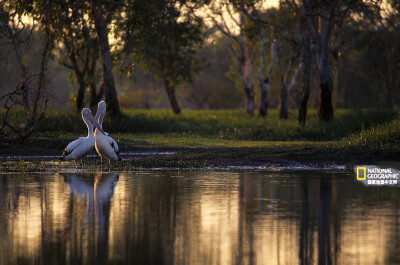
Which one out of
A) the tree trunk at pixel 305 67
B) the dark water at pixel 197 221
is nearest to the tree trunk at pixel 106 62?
the tree trunk at pixel 305 67

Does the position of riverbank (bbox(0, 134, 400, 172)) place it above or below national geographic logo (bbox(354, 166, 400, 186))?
above

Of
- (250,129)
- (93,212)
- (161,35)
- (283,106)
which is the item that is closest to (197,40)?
(161,35)

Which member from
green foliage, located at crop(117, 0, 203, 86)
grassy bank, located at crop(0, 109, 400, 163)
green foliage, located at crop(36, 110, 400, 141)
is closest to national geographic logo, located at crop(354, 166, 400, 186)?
grassy bank, located at crop(0, 109, 400, 163)

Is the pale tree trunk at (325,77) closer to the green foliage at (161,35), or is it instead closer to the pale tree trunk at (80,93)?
the green foliage at (161,35)

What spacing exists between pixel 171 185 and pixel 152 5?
18017 millimetres

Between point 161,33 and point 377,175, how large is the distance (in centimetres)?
2657

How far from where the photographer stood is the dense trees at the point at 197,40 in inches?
1238

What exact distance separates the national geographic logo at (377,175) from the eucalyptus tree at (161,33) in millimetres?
15023

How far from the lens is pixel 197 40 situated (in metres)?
45.4

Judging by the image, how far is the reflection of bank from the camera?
785cm

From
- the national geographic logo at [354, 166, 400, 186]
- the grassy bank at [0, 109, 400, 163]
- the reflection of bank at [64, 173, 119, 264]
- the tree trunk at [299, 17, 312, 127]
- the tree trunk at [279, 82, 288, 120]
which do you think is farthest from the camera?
the tree trunk at [279, 82, 288, 120]

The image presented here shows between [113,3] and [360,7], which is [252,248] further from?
[360,7]

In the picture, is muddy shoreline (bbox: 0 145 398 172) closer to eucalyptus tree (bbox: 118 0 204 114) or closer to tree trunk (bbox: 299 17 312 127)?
eucalyptus tree (bbox: 118 0 204 114)

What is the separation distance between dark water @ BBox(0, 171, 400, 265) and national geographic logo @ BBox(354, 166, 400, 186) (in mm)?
525
